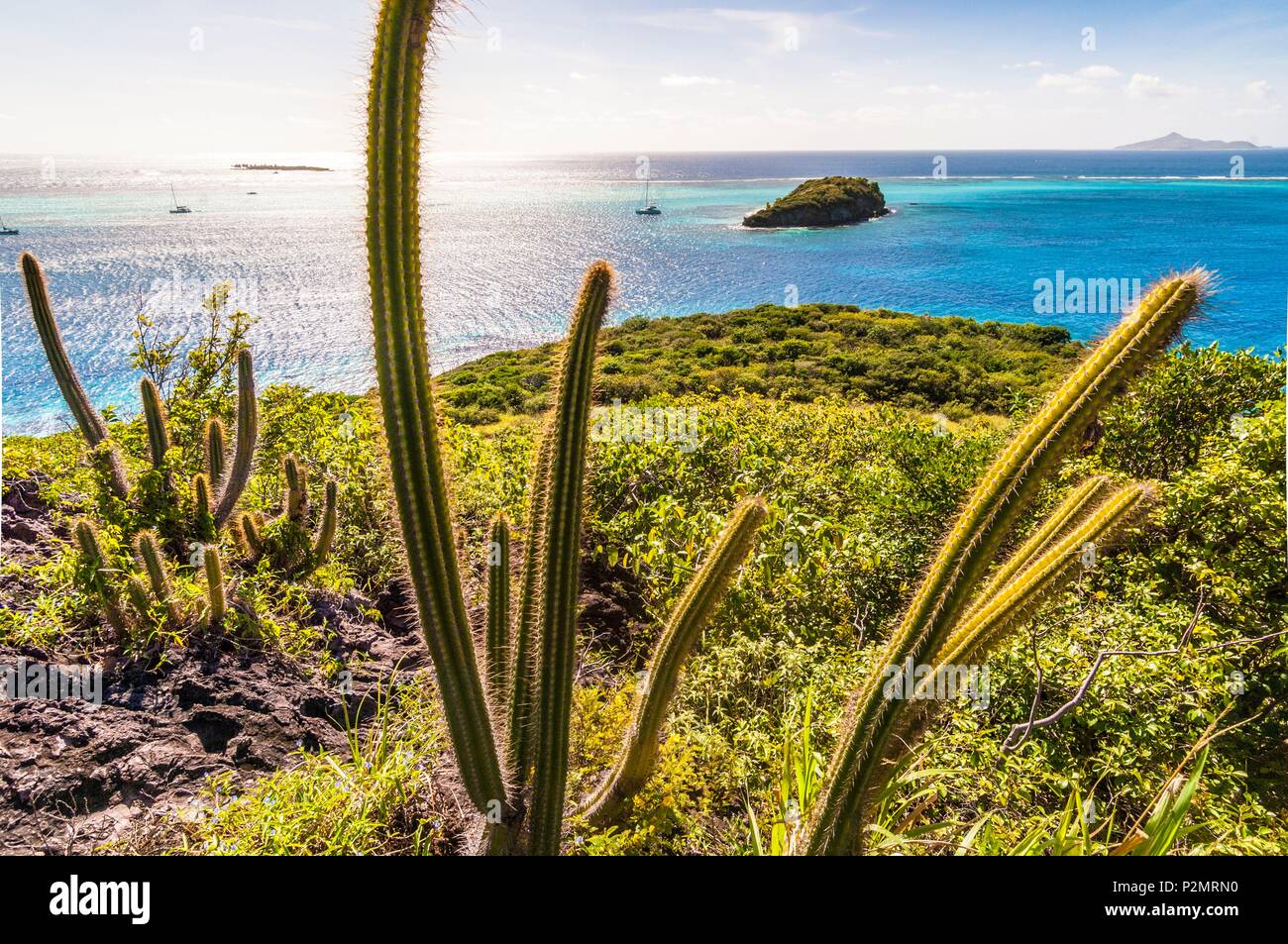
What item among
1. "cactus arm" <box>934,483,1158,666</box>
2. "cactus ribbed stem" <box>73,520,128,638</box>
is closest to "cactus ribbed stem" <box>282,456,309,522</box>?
"cactus ribbed stem" <box>73,520,128,638</box>

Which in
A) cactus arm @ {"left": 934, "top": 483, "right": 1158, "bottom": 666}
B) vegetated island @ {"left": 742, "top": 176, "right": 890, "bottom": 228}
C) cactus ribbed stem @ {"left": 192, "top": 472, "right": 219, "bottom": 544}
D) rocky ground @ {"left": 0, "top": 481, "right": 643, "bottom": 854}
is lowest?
rocky ground @ {"left": 0, "top": 481, "right": 643, "bottom": 854}

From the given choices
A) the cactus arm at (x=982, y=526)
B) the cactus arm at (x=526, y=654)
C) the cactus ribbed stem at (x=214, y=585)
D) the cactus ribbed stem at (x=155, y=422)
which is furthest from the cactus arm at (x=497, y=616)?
the cactus ribbed stem at (x=155, y=422)

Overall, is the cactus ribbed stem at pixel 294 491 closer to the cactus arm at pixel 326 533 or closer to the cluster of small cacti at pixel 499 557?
the cactus arm at pixel 326 533

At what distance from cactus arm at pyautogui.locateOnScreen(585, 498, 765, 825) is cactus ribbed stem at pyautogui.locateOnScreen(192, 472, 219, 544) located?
3.87 m

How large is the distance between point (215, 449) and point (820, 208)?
7272 centimetres

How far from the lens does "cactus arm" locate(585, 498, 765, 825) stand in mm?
2664

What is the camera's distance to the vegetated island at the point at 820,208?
224 ft

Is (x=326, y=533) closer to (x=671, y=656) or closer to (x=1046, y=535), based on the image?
(x=671, y=656)

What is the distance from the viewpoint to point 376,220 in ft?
6.09

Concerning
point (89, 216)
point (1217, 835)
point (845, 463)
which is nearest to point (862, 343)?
point (845, 463)

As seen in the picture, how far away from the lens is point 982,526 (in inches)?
70.7

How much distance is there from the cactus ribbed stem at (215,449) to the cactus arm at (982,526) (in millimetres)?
5643

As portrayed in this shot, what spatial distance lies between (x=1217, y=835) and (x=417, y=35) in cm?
447

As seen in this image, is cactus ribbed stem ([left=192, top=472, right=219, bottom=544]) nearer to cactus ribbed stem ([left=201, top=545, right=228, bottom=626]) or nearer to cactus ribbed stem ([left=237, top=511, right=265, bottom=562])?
cactus ribbed stem ([left=237, top=511, right=265, bottom=562])
